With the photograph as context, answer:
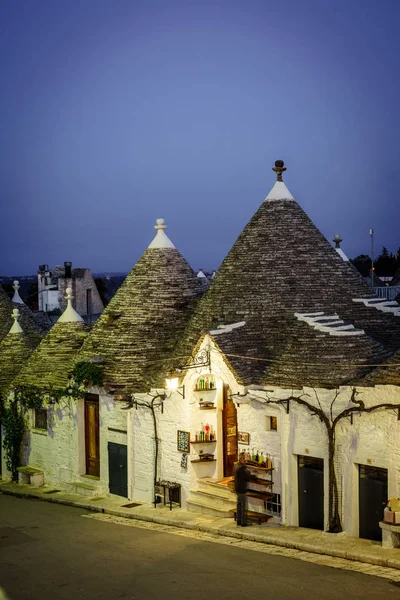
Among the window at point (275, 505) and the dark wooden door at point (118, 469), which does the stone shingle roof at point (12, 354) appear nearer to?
the dark wooden door at point (118, 469)

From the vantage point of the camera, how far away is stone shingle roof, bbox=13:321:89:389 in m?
28.5

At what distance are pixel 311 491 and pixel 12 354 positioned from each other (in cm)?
1497

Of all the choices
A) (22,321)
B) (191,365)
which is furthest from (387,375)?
(22,321)

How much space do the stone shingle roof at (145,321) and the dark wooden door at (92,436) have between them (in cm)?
132

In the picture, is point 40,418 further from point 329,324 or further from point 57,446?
point 329,324

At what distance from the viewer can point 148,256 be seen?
28594mm

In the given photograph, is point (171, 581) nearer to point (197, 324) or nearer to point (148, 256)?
point (197, 324)

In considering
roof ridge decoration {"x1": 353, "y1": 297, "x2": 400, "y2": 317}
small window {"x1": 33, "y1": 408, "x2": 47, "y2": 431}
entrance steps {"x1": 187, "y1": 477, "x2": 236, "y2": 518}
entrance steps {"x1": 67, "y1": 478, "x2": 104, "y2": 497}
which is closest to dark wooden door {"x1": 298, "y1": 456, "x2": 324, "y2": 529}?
entrance steps {"x1": 187, "y1": 477, "x2": 236, "y2": 518}

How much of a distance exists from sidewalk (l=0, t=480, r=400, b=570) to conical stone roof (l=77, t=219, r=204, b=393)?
3.25m

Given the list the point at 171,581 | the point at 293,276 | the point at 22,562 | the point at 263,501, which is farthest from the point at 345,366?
the point at 22,562

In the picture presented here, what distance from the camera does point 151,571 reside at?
56.2 ft

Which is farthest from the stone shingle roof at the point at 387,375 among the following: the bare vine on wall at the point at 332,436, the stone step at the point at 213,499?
the stone step at the point at 213,499

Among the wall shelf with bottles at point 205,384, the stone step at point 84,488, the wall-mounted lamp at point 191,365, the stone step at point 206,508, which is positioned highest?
the wall-mounted lamp at point 191,365

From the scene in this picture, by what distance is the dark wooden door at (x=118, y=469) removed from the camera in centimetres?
2550
